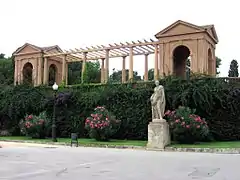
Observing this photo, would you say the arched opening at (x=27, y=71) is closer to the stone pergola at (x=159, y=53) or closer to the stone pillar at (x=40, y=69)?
the stone pergola at (x=159, y=53)

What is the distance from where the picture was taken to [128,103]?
24609 millimetres

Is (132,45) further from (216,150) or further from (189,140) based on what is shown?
(216,150)

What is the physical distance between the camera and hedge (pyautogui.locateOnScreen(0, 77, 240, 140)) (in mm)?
21766

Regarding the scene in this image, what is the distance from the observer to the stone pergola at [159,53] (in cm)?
2844

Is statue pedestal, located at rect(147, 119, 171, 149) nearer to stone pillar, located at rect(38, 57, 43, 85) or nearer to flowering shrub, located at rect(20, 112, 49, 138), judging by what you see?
flowering shrub, located at rect(20, 112, 49, 138)

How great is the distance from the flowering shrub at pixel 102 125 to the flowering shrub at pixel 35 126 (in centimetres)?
417

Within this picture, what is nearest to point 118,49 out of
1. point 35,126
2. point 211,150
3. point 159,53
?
point 159,53

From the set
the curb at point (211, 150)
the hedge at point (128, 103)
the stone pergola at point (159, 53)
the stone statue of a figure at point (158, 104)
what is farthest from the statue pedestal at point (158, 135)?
the stone pergola at point (159, 53)

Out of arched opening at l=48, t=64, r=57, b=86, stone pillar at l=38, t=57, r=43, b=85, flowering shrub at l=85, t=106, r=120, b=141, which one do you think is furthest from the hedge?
arched opening at l=48, t=64, r=57, b=86

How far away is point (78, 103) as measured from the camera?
26.7 m

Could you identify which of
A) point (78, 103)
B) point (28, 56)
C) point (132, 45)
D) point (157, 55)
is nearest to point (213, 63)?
point (157, 55)

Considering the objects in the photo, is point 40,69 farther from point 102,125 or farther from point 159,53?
point 102,125

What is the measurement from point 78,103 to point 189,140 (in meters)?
9.80

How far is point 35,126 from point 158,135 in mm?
10152
